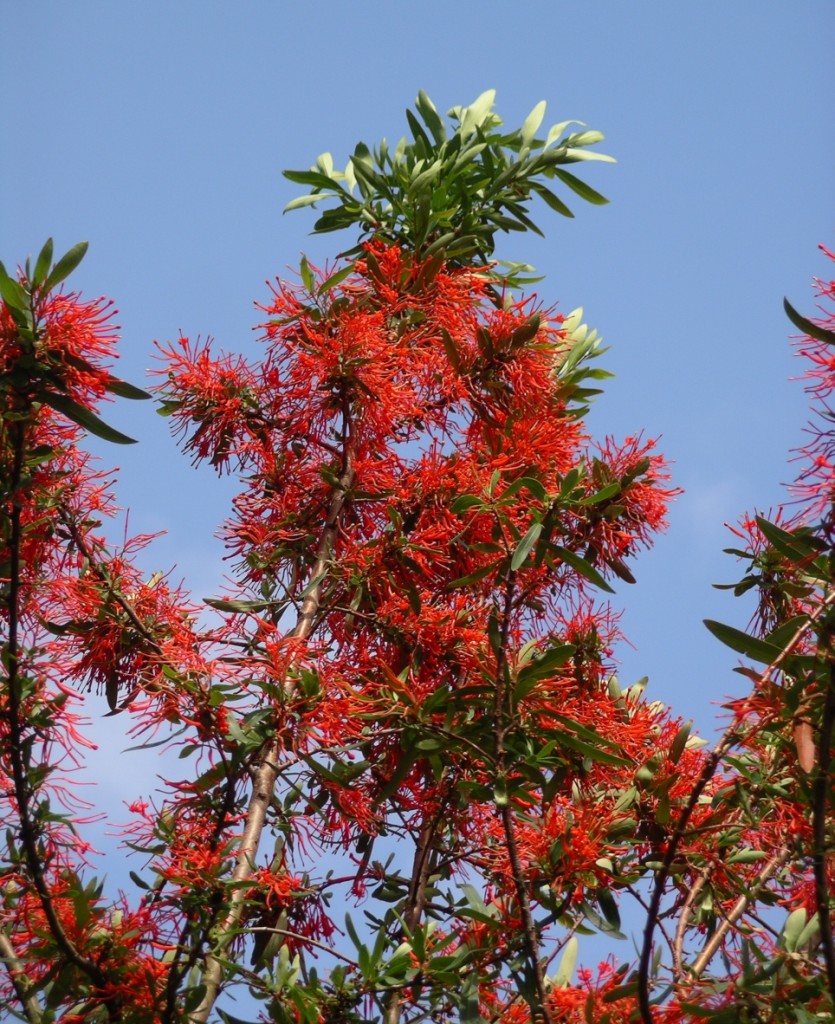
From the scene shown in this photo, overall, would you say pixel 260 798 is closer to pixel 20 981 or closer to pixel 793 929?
pixel 20 981

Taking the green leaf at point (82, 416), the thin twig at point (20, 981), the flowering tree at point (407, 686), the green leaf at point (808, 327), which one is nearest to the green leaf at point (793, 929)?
the flowering tree at point (407, 686)

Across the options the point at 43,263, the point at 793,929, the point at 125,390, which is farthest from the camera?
the point at 125,390

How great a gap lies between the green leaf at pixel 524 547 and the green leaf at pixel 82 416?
3.01 ft

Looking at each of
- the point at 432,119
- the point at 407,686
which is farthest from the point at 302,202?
the point at 407,686

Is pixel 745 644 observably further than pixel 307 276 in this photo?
No

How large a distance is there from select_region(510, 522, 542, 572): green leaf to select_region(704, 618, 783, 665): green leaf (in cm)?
58

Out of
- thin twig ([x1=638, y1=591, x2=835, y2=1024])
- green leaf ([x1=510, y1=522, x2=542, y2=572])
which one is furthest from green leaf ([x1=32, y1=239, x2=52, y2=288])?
thin twig ([x1=638, y1=591, x2=835, y2=1024])

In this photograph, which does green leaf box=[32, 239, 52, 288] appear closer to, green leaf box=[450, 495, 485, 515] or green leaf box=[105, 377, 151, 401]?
green leaf box=[105, 377, 151, 401]

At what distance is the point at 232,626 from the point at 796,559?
1768 millimetres

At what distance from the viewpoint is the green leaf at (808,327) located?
2426 mm

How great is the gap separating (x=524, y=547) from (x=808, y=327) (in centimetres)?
91

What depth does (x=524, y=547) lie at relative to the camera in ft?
10.1

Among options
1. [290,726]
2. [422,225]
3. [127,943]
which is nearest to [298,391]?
[422,225]

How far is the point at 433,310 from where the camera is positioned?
4.37 meters
